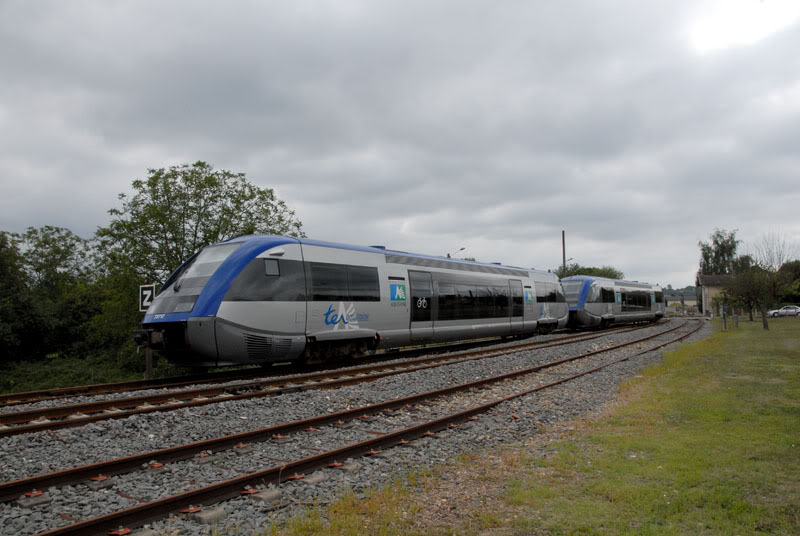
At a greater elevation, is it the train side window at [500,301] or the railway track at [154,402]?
the train side window at [500,301]

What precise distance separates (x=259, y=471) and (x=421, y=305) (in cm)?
1206

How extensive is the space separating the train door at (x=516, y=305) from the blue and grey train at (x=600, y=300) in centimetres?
889

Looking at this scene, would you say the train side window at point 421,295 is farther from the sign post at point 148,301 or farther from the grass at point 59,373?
the grass at point 59,373

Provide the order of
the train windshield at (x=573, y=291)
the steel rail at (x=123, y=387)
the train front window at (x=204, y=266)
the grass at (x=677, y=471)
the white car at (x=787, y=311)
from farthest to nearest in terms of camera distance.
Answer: the white car at (x=787, y=311) < the train windshield at (x=573, y=291) < the train front window at (x=204, y=266) < the steel rail at (x=123, y=387) < the grass at (x=677, y=471)

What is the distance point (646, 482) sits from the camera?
5336 millimetres

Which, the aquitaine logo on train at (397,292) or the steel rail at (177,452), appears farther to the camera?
the aquitaine logo on train at (397,292)

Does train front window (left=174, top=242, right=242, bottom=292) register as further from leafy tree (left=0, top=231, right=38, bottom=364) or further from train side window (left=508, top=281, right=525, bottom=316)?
leafy tree (left=0, top=231, right=38, bottom=364)

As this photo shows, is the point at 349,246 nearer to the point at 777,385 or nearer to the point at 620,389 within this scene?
the point at 620,389

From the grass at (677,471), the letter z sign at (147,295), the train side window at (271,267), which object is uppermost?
the train side window at (271,267)

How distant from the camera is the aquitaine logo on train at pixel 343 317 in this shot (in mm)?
13375

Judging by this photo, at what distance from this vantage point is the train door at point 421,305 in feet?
54.6

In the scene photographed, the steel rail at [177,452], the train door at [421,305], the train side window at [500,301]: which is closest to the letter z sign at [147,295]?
the train door at [421,305]

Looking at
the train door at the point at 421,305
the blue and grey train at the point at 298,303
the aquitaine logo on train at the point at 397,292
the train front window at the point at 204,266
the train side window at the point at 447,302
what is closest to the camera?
the blue and grey train at the point at 298,303

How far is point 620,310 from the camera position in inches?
1410
